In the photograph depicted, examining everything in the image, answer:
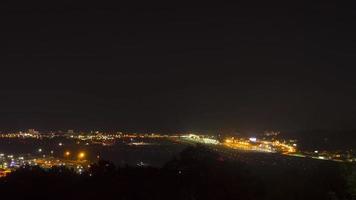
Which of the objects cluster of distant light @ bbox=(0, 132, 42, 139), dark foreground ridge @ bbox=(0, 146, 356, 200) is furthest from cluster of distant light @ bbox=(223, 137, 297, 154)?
cluster of distant light @ bbox=(0, 132, 42, 139)

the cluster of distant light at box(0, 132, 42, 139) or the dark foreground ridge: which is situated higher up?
the cluster of distant light at box(0, 132, 42, 139)

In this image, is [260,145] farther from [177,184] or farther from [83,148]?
[177,184]

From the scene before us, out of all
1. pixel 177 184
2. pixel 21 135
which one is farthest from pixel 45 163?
pixel 21 135

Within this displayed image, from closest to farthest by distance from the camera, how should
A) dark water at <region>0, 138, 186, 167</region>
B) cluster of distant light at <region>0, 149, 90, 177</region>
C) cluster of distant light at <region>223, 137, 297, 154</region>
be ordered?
1. cluster of distant light at <region>0, 149, 90, 177</region>
2. cluster of distant light at <region>223, 137, 297, 154</region>
3. dark water at <region>0, 138, 186, 167</region>

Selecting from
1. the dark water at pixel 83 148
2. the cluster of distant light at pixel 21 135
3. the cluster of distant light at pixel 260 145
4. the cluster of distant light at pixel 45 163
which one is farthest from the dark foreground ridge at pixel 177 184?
the cluster of distant light at pixel 21 135

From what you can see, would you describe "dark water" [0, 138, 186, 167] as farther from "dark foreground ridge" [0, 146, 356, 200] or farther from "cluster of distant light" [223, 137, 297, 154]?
"dark foreground ridge" [0, 146, 356, 200]

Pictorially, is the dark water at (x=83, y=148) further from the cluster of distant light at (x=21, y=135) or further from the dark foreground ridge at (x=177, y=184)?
the dark foreground ridge at (x=177, y=184)

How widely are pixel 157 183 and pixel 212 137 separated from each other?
3020 inches

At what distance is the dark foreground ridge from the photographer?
64.0ft

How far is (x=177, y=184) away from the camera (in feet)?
70.2

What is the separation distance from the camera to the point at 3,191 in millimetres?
22391

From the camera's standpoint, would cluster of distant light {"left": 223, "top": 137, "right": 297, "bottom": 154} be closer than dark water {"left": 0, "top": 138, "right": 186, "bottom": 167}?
Yes

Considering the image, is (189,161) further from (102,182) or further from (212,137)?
(212,137)

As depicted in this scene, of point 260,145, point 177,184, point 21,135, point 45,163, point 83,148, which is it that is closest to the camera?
point 177,184
